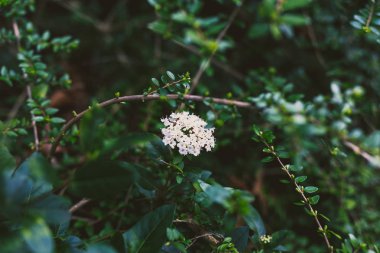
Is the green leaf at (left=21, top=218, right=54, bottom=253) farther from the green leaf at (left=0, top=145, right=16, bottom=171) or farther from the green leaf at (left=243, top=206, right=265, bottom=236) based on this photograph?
the green leaf at (left=243, top=206, right=265, bottom=236)

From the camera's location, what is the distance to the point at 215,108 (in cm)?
149

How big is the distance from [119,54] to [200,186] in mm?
1821

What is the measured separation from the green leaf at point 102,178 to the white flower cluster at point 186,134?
35 centimetres

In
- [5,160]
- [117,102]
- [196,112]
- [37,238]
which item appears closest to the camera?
[37,238]

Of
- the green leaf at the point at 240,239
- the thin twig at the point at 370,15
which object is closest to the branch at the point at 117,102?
the green leaf at the point at 240,239

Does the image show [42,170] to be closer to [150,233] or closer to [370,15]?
[150,233]

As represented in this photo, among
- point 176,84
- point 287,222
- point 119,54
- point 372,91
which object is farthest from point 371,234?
point 119,54

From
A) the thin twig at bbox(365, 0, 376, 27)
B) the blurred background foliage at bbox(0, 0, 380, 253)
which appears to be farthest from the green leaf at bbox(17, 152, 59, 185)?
the thin twig at bbox(365, 0, 376, 27)

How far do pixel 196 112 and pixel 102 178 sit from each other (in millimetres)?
1092

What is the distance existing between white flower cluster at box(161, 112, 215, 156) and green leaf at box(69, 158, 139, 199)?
1.13 feet

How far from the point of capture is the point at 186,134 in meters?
1.22

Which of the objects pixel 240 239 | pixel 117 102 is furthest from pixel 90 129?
pixel 240 239

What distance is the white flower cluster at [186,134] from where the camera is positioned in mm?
1173

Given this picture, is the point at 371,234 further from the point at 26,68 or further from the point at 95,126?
the point at 26,68
